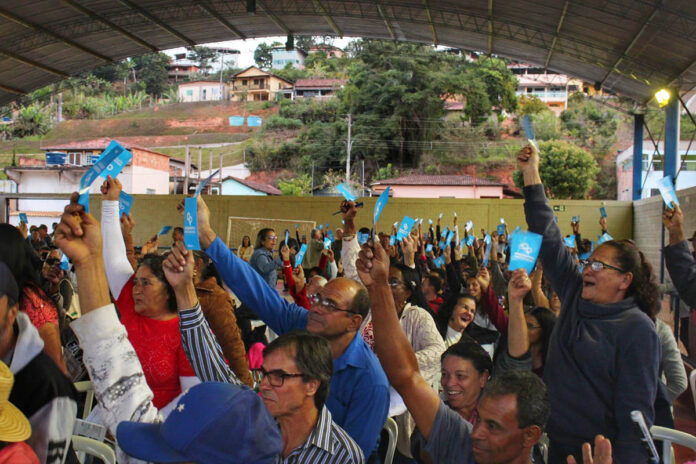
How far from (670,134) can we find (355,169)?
32902mm

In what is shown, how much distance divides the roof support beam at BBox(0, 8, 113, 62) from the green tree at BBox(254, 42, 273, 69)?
71.5 m

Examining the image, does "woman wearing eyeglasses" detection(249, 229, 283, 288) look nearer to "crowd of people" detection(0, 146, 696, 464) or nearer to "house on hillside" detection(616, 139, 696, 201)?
"crowd of people" detection(0, 146, 696, 464)

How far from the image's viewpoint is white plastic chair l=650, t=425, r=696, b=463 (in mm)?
2641

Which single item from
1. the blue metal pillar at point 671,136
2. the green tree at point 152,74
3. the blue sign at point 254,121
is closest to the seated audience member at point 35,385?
the blue metal pillar at point 671,136

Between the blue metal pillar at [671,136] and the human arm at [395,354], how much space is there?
12.5 metres

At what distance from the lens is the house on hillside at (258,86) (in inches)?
2822

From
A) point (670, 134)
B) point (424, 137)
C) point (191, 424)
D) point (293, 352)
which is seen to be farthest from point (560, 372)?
point (424, 137)

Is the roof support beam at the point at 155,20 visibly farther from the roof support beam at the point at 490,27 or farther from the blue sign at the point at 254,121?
the blue sign at the point at 254,121

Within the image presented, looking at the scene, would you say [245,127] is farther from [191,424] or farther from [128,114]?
[191,424]

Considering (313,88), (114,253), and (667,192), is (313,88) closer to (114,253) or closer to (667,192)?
(667,192)

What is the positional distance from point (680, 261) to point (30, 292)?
2769 millimetres

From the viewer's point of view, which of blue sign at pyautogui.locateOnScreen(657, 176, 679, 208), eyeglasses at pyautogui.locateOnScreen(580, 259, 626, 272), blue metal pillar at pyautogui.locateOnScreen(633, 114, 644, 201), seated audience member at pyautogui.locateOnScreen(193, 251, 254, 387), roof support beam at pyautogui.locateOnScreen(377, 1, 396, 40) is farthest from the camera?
blue metal pillar at pyautogui.locateOnScreen(633, 114, 644, 201)

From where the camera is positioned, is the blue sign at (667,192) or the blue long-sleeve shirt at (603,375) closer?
the blue long-sleeve shirt at (603,375)

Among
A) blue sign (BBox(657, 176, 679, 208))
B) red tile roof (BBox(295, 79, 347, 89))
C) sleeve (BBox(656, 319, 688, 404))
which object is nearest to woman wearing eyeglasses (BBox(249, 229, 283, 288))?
blue sign (BBox(657, 176, 679, 208))
